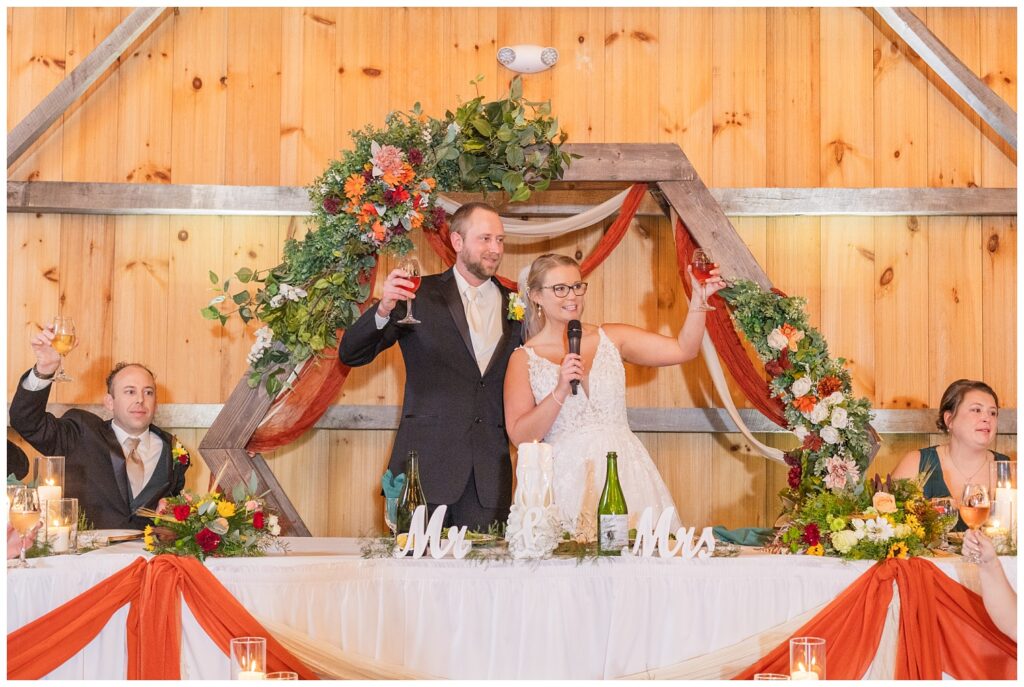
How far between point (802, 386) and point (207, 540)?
2220 millimetres

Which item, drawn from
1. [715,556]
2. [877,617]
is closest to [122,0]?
[715,556]

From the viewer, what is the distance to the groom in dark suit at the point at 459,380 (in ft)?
13.1

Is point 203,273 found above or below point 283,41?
below

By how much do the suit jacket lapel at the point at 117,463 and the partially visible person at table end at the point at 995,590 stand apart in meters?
3.21

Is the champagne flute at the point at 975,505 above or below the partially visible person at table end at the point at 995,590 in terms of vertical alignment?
above

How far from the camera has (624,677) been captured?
120 inches

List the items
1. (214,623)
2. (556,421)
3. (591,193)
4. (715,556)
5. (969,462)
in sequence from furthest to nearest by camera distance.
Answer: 1. (591,193)
2. (969,462)
3. (556,421)
4. (715,556)
5. (214,623)

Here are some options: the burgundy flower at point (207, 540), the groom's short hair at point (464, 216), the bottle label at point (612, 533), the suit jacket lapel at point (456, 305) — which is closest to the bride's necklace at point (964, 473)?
the bottle label at point (612, 533)

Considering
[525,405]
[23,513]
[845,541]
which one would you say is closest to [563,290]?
[525,405]

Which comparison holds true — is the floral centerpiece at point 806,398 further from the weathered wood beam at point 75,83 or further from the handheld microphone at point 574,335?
the weathered wood beam at point 75,83

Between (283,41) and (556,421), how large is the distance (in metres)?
2.61

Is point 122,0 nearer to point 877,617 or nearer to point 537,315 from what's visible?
point 537,315

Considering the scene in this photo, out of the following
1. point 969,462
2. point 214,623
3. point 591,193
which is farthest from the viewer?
point 591,193

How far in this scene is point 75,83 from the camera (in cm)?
511
